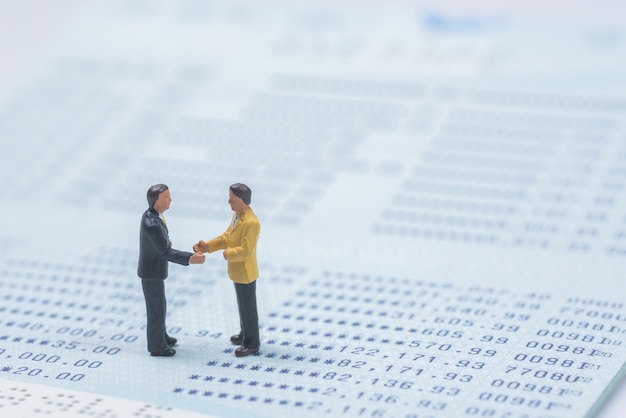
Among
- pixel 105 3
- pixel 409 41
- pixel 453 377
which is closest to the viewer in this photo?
pixel 453 377

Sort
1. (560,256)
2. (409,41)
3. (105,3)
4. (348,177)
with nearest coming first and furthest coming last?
(560,256) < (348,177) < (409,41) < (105,3)

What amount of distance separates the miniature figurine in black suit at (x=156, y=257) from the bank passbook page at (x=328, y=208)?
0.09 m

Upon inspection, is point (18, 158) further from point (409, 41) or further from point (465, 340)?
point (465, 340)

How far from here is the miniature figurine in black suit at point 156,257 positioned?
284cm

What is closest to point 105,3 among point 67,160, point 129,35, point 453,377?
point 129,35

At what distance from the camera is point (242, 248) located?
2846 millimetres

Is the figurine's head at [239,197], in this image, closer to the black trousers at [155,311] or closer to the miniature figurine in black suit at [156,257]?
the miniature figurine in black suit at [156,257]

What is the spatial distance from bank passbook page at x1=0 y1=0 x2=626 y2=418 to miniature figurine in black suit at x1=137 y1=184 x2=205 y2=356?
9cm

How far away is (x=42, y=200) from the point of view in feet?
13.7

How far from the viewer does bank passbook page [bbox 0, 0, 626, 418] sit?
9.41ft

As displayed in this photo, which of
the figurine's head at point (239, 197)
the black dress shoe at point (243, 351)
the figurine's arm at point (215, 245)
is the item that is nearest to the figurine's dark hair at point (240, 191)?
the figurine's head at point (239, 197)

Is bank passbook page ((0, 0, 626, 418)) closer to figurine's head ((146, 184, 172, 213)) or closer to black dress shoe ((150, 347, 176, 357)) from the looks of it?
black dress shoe ((150, 347, 176, 357))

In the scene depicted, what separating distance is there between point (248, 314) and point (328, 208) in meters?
1.11

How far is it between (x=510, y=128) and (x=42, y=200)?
1652 millimetres
